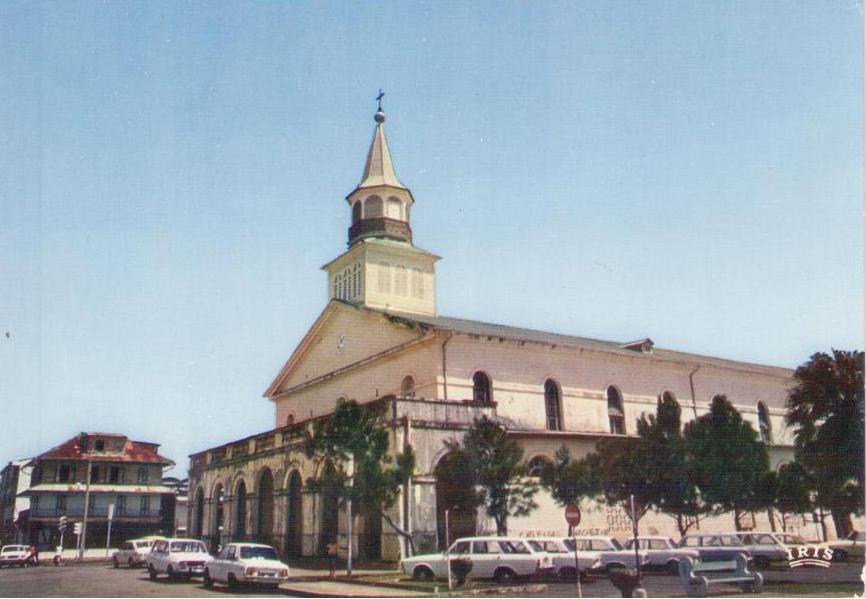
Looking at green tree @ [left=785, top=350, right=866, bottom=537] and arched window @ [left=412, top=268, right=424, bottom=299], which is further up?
arched window @ [left=412, top=268, right=424, bottom=299]

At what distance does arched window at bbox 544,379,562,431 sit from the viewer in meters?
35.6

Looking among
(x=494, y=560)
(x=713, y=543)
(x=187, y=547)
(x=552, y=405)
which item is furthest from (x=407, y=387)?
(x=713, y=543)

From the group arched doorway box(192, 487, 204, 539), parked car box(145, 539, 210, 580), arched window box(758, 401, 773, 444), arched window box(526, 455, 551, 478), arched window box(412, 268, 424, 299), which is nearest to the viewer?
parked car box(145, 539, 210, 580)

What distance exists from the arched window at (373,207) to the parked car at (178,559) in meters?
21.9

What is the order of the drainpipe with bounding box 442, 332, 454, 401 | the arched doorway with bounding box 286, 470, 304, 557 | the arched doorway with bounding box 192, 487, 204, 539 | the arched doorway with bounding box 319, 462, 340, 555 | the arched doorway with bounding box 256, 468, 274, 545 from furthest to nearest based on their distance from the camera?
1. the arched doorway with bounding box 192, 487, 204, 539
2. the arched doorway with bounding box 256, 468, 274, 545
3. the drainpipe with bounding box 442, 332, 454, 401
4. the arched doorway with bounding box 286, 470, 304, 557
5. the arched doorway with bounding box 319, 462, 340, 555

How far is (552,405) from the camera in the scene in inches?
1422

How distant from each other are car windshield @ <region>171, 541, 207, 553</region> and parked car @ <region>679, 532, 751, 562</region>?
16454 mm

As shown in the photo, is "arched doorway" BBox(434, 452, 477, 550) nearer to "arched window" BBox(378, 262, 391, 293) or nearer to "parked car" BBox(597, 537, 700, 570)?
"parked car" BBox(597, 537, 700, 570)

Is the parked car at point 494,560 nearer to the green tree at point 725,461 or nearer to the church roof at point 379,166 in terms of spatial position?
the green tree at point 725,461

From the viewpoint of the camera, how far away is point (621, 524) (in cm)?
3169

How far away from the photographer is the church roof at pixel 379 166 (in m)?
43.6

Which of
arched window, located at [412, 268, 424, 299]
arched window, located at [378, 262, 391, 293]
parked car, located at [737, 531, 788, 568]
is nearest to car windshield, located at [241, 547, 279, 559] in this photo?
parked car, located at [737, 531, 788, 568]

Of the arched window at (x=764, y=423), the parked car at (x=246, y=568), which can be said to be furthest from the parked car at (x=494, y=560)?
the arched window at (x=764, y=423)

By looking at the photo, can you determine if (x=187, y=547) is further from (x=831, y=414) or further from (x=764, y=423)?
(x=764, y=423)
